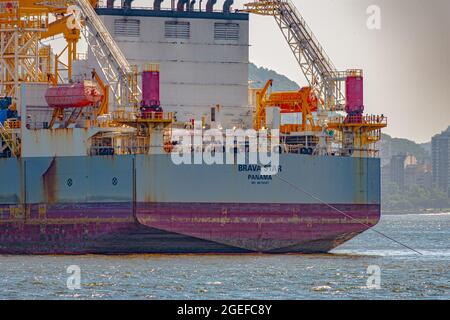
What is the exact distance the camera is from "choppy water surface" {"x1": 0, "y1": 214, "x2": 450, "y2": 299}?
53344 millimetres

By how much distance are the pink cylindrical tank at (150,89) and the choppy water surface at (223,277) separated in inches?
274

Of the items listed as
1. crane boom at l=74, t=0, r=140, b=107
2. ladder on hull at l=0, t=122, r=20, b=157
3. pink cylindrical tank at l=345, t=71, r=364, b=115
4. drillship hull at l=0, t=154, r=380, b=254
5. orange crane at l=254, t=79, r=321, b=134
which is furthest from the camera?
orange crane at l=254, t=79, r=321, b=134

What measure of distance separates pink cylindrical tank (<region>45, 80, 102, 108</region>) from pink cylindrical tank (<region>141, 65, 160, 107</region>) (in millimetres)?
3111

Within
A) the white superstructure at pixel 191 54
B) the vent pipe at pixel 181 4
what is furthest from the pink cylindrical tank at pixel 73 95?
the vent pipe at pixel 181 4

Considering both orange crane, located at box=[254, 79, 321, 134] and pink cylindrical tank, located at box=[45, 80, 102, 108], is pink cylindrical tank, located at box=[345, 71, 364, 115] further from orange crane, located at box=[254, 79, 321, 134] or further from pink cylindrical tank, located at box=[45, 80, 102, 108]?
pink cylindrical tank, located at box=[45, 80, 102, 108]

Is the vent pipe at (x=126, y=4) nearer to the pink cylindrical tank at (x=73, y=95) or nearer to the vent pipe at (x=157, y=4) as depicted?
the vent pipe at (x=157, y=4)

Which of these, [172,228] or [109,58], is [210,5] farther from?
[172,228]

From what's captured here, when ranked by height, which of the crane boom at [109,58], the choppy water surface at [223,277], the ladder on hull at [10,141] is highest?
the crane boom at [109,58]

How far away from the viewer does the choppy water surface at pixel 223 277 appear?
53344 millimetres

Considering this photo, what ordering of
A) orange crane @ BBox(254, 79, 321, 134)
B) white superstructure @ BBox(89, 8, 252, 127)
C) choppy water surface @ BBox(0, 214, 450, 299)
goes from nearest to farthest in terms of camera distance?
choppy water surface @ BBox(0, 214, 450, 299), white superstructure @ BBox(89, 8, 252, 127), orange crane @ BBox(254, 79, 321, 134)

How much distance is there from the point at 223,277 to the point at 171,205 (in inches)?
448

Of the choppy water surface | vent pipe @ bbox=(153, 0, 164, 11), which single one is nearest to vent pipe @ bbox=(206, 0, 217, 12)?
vent pipe @ bbox=(153, 0, 164, 11)
